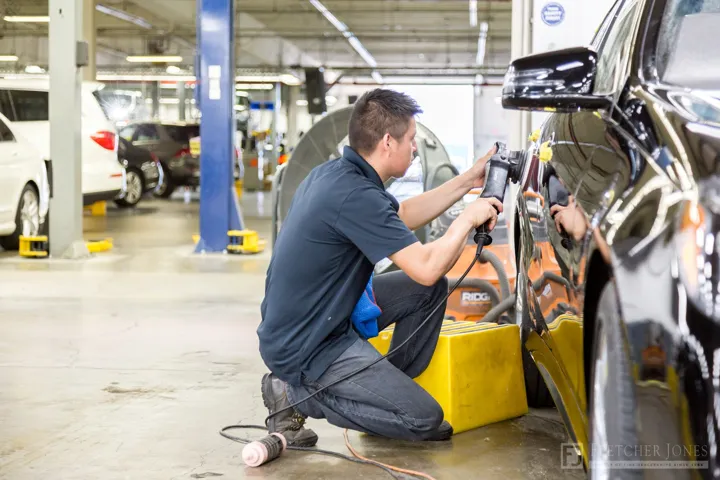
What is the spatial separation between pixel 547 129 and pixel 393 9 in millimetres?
23759

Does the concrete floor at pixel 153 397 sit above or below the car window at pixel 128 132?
below

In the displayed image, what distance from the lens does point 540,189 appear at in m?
3.01

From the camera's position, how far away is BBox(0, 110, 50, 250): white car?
9992mm

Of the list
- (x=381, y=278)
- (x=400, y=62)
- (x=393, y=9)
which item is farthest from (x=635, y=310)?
(x=400, y=62)

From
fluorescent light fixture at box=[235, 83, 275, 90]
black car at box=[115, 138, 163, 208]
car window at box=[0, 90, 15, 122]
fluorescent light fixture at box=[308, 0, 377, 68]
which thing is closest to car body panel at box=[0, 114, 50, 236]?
car window at box=[0, 90, 15, 122]

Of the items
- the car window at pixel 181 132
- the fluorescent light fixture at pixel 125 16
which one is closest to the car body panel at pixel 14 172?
the car window at pixel 181 132

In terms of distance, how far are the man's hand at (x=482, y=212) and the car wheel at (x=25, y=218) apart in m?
8.08

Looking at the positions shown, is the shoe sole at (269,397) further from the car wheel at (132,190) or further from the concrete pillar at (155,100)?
the concrete pillar at (155,100)

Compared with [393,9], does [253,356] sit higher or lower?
lower

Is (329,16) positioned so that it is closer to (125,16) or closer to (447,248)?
(125,16)

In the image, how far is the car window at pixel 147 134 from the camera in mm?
20469

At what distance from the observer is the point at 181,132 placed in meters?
20.8

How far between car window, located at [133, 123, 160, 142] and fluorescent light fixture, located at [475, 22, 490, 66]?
11.8 metres

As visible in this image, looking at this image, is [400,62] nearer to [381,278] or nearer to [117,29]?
[117,29]
